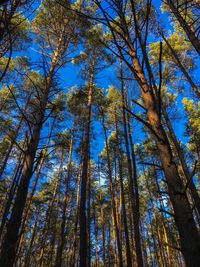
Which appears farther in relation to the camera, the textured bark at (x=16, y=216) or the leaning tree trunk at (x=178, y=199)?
the textured bark at (x=16, y=216)

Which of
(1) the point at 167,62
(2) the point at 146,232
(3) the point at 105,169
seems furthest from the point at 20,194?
(2) the point at 146,232

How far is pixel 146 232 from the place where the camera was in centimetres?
2731

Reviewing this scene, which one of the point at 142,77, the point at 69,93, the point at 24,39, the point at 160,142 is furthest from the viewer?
the point at 69,93

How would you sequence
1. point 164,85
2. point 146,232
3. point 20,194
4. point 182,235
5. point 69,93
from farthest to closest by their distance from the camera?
point 146,232
point 69,93
point 164,85
point 20,194
point 182,235

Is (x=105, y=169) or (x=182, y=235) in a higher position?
(x=105, y=169)

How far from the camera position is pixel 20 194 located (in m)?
3.60

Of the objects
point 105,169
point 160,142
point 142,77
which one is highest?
point 105,169

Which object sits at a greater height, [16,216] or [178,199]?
[16,216]

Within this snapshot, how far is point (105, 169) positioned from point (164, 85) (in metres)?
9.53

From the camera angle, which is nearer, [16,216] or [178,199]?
[178,199]

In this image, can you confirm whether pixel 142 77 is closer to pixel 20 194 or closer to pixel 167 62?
pixel 20 194

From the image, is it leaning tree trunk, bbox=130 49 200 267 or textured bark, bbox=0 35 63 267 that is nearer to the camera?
leaning tree trunk, bbox=130 49 200 267

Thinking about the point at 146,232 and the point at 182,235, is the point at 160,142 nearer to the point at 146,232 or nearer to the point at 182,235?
the point at 182,235

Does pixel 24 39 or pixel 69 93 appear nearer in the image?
pixel 24 39
